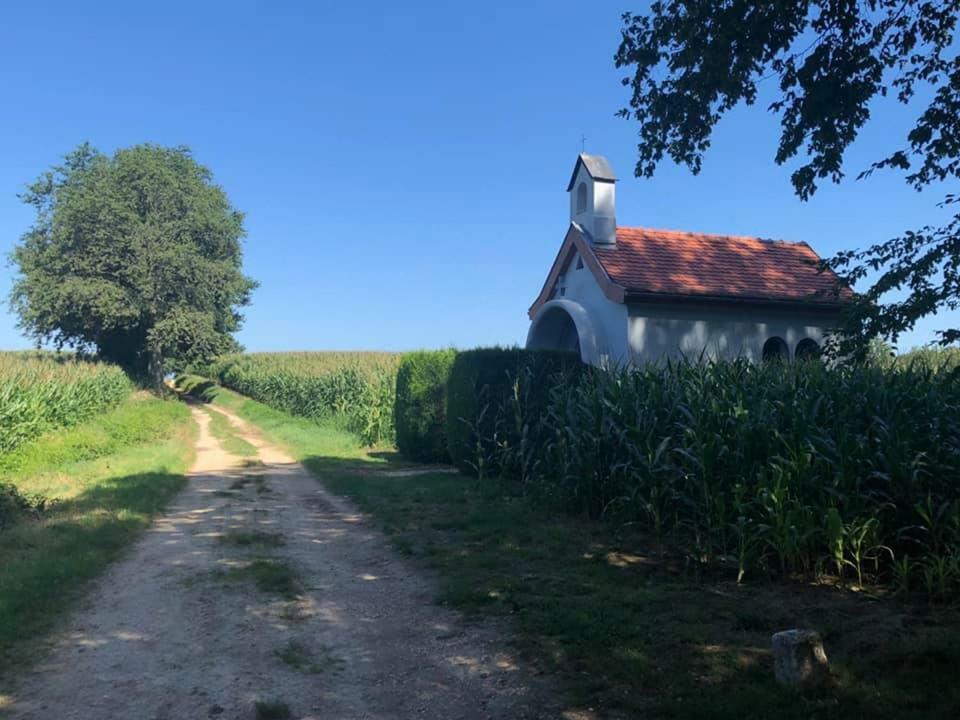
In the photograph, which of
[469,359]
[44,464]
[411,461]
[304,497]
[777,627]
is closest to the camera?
[777,627]

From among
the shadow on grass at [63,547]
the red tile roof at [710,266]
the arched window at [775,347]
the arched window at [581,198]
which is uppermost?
the arched window at [581,198]

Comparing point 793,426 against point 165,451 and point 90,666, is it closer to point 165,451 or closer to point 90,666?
point 90,666

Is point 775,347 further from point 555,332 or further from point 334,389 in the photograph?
point 334,389

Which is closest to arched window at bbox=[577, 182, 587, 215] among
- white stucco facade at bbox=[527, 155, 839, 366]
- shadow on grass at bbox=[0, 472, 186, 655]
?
white stucco facade at bbox=[527, 155, 839, 366]

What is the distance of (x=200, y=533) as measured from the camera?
9.53 m

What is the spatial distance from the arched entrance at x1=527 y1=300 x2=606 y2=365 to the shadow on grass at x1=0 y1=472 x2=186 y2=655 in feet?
32.5

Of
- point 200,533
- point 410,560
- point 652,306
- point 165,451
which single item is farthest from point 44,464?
point 652,306

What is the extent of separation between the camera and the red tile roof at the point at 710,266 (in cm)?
1731

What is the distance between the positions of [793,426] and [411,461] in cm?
1238

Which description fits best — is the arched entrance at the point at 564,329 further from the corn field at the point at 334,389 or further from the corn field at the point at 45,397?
the corn field at the point at 45,397

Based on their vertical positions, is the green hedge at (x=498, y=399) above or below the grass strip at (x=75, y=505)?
above

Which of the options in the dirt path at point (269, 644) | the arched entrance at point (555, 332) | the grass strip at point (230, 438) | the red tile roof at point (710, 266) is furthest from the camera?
the grass strip at point (230, 438)

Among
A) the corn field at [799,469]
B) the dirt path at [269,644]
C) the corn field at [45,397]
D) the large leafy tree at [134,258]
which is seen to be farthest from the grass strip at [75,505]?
the large leafy tree at [134,258]

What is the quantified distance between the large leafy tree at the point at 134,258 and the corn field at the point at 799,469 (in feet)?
132
